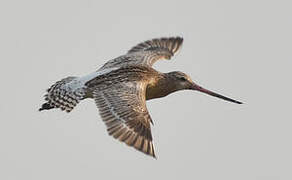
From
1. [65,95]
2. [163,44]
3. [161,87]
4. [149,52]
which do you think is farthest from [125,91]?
[163,44]

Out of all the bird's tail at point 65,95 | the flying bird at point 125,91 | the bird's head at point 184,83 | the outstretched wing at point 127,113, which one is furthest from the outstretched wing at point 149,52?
the outstretched wing at point 127,113

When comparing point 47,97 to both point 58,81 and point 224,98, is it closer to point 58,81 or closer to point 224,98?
point 58,81

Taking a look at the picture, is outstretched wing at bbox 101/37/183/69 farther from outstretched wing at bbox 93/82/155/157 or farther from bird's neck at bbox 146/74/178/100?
outstretched wing at bbox 93/82/155/157

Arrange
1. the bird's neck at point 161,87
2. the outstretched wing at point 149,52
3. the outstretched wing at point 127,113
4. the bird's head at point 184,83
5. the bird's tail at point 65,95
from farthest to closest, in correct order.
Answer: the outstretched wing at point 149,52 < the bird's head at point 184,83 < the bird's neck at point 161,87 < the bird's tail at point 65,95 < the outstretched wing at point 127,113

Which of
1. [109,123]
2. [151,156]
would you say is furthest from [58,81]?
[151,156]

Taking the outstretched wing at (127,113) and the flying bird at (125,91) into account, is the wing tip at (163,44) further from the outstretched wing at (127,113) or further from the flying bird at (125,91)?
the outstretched wing at (127,113)

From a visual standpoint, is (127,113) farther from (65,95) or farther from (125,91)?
(65,95)

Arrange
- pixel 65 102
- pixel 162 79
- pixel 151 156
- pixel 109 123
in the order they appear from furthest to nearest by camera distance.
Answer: pixel 162 79, pixel 65 102, pixel 109 123, pixel 151 156

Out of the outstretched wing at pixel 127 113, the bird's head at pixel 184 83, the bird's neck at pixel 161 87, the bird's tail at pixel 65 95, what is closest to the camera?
the outstretched wing at pixel 127 113
